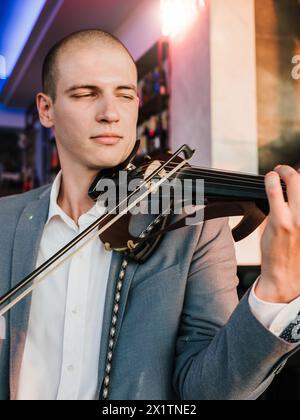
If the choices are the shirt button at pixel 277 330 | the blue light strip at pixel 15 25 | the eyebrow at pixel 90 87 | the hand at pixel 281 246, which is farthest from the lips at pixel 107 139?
the blue light strip at pixel 15 25

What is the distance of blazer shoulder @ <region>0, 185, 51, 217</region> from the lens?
112 centimetres

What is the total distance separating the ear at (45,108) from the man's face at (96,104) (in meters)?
0.06

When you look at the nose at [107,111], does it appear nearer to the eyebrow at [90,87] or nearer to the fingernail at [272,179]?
the eyebrow at [90,87]

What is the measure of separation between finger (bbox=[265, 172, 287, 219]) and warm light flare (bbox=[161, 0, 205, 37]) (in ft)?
5.39

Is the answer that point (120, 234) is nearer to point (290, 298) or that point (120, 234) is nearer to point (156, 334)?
point (156, 334)

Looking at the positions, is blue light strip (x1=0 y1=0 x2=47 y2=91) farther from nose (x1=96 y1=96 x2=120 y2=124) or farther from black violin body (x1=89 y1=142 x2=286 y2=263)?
black violin body (x1=89 y1=142 x2=286 y2=263)

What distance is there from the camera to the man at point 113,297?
0.70 meters

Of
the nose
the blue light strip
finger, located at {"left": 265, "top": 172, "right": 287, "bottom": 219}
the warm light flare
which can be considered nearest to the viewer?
finger, located at {"left": 265, "top": 172, "right": 287, "bottom": 219}

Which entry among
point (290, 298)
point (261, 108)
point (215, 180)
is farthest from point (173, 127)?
point (290, 298)

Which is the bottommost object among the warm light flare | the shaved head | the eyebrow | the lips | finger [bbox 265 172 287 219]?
finger [bbox 265 172 287 219]

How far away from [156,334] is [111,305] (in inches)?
4.3

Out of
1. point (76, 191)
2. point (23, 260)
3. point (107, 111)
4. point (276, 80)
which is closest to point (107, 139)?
point (107, 111)

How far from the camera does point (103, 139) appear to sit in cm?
95

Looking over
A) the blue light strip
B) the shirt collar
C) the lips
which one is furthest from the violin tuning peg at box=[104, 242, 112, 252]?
the blue light strip
